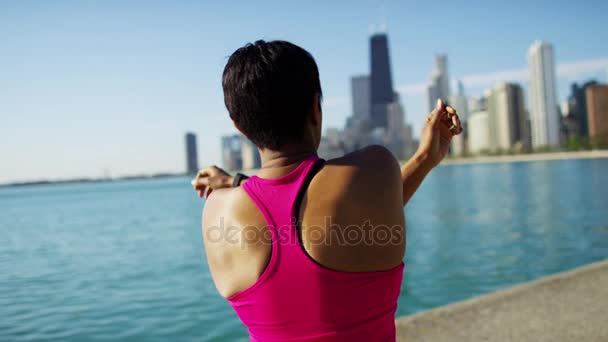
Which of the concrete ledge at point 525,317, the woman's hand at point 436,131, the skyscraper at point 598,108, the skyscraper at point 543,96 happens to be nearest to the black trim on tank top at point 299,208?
the woman's hand at point 436,131

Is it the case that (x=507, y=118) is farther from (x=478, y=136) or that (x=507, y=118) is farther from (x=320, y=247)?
(x=320, y=247)

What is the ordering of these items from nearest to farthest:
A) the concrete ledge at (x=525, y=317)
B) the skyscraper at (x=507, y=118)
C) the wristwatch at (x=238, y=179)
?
the wristwatch at (x=238, y=179), the concrete ledge at (x=525, y=317), the skyscraper at (x=507, y=118)

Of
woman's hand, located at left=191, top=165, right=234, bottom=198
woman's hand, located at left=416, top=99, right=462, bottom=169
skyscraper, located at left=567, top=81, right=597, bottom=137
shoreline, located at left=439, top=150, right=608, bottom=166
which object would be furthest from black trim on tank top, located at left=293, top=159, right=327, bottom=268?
skyscraper, located at left=567, top=81, right=597, bottom=137

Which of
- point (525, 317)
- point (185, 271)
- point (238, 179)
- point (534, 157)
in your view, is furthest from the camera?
point (534, 157)

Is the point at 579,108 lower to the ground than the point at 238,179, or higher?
higher

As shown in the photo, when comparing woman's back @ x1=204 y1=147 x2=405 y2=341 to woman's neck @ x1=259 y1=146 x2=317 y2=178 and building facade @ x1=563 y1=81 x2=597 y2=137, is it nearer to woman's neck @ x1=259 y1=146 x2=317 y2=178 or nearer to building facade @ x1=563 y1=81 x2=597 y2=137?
woman's neck @ x1=259 y1=146 x2=317 y2=178

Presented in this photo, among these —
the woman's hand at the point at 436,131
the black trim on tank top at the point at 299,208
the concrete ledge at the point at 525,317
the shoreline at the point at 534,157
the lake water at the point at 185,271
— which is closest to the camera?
the black trim on tank top at the point at 299,208

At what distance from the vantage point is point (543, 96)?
5551 inches

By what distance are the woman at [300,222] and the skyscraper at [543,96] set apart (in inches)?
5729

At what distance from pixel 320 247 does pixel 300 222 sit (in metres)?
0.07

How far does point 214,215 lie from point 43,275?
15.9 m

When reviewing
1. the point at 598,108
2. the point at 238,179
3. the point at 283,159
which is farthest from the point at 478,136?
the point at 283,159

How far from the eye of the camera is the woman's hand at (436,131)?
5.15ft

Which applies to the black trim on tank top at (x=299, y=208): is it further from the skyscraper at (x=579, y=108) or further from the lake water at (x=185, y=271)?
the skyscraper at (x=579, y=108)
